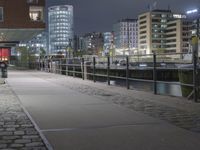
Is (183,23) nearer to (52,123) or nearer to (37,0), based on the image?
(37,0)

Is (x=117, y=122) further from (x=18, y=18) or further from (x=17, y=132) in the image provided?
(x=18, y=18)

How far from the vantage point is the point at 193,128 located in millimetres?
8945

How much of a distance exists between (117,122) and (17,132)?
230 cm

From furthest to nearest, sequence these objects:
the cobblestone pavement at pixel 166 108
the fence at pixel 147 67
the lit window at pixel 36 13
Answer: the lit window at pixel 36 13
the fence at pixel 147 67
the cobblestone pavement at pixel 166 108

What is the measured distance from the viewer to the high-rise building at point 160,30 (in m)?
174

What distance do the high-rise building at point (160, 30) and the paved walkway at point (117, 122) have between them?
16135cm

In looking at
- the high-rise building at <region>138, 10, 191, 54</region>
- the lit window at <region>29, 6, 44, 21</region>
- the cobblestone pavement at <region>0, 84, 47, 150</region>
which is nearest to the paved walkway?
the cobblestone pavement at <region>0, 84, 47, 150</region>

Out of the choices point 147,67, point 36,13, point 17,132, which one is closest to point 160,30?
point 36,13

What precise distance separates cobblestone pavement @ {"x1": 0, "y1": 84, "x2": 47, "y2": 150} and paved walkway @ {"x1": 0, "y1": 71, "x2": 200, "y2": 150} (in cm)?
21

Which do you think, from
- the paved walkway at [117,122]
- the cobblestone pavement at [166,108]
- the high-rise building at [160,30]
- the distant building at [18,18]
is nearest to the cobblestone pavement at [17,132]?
the paved walkway at [117,122]

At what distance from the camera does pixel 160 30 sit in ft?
597

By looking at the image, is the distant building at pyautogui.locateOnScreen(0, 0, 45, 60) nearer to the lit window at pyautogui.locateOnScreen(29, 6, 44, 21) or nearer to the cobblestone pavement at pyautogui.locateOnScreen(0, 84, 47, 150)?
the lit window at pyautogui.locateOnScreen(29, 6, 44, 21)

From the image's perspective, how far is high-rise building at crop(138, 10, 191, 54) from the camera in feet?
571

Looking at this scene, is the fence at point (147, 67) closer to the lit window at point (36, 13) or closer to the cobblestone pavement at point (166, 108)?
the cobblestone pavement at point (166, 108)
